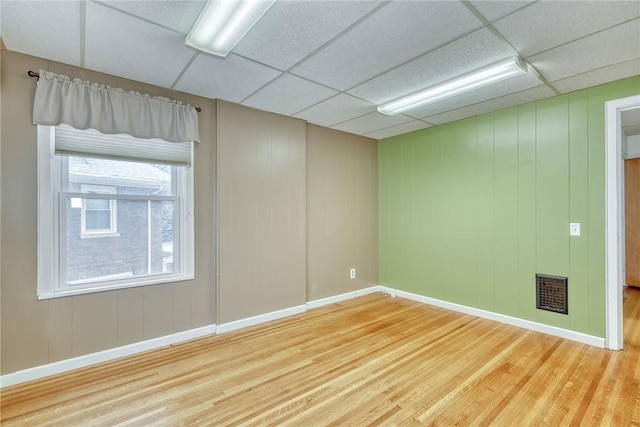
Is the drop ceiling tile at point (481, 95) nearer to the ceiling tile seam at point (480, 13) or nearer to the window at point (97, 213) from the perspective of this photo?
the ceiling tile seam at point (480, 13)

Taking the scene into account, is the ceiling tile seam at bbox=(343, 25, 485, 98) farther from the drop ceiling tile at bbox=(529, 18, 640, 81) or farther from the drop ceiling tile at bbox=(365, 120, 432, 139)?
the drop ceiling tile at bbox=(365, 120, 432, 139)

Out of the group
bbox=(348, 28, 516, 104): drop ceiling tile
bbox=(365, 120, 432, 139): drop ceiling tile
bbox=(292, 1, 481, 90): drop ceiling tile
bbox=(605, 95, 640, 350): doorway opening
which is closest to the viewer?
bbox=(292, 1, 481, 90): drop ceiling tile

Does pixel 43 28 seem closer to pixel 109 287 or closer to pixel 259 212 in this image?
pixel 109 287

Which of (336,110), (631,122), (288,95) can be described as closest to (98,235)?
(288,95)

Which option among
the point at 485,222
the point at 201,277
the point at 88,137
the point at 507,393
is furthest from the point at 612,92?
the point at 88,137

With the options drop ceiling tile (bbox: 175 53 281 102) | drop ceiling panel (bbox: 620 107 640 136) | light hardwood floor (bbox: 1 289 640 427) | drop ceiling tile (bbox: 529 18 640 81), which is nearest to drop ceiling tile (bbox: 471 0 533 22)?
drop ceiling tile (bbox: 529 18 640 81)

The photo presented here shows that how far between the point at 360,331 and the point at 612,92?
3.38 meters

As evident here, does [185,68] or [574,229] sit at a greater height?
[185,68]

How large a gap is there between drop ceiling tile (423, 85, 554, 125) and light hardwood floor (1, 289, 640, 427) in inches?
98.9

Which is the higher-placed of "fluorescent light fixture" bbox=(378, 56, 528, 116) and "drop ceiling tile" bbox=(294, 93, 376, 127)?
"drop ceiling tile" bbox=(294, 93, 376, 127)

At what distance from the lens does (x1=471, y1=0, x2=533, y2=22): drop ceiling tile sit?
1.75m

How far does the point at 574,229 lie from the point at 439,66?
217 centimetres

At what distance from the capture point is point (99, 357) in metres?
2.61

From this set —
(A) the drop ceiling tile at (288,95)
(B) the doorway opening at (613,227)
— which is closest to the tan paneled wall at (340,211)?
(A) the drop ceiling tile at (288,95)
